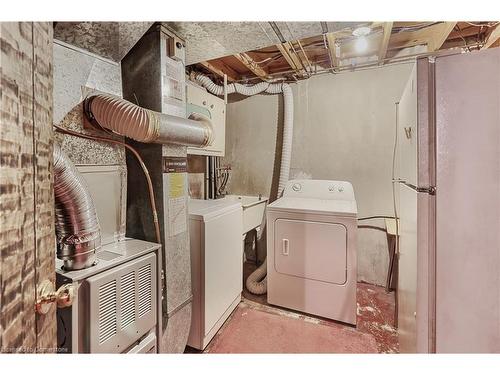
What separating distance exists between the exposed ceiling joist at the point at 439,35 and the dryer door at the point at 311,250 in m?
1.70

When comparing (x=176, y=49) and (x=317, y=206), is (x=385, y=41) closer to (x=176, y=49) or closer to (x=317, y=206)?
(x=317, y=206)

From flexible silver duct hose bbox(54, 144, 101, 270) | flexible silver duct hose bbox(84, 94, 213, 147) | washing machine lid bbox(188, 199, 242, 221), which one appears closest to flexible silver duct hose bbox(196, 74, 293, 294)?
washing machine lid bbox(188, 199, 242, 221)

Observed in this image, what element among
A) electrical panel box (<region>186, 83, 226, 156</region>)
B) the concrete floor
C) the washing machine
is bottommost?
the concrete floor

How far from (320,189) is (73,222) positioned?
6.98 ft

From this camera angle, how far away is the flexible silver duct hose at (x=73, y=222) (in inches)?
38.1

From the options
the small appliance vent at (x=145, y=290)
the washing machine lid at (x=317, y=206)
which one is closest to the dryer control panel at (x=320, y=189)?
the washing machine lid at (x=317, y=206)

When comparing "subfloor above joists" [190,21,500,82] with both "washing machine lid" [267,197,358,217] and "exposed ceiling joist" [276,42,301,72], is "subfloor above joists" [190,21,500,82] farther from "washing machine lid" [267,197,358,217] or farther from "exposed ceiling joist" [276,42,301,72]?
"washing machine lid" [267,197,358,217]

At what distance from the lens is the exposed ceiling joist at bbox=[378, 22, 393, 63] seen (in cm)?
186

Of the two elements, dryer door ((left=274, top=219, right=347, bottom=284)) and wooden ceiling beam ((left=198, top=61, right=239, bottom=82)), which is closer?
dryer door ((left=274, top=219, right=347, bottom=284))

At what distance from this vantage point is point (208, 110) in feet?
7.50

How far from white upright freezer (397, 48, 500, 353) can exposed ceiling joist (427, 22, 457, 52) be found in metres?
1.29

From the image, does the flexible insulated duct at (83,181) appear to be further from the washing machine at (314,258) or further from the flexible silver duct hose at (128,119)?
the washing machine at (314,258)
